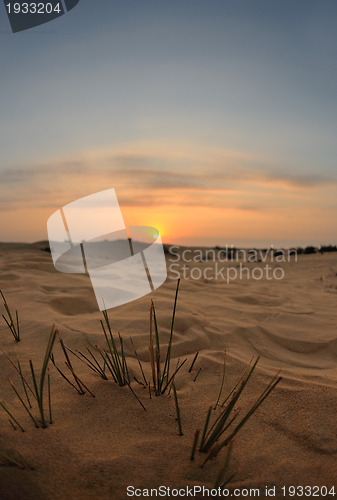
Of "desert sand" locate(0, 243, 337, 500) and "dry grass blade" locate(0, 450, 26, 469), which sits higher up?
"dry grass blade" locate(0, 450, 26, 469)

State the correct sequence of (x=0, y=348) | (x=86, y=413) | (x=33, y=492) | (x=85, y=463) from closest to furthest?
(x=33, y=492) → (x=85, y=463) → (x=86, y=413) → (x=0, y=348)

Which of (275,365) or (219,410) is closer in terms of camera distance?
(219,410)

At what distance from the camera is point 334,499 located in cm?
110

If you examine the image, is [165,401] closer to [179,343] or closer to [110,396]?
[110,396]

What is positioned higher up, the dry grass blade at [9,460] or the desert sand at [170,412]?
the dry grass blade at [9,460]

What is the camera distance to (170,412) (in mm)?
1508

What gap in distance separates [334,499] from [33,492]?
0.90 m

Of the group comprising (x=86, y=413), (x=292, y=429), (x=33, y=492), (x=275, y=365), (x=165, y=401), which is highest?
(x=33, y=492)

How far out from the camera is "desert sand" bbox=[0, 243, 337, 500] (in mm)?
1137

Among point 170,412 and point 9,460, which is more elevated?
point 9,460

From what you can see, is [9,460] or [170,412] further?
[170,412]

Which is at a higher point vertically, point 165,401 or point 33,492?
point 33,492

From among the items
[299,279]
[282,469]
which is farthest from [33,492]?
[299,279]

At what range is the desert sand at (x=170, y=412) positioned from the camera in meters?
1.14
